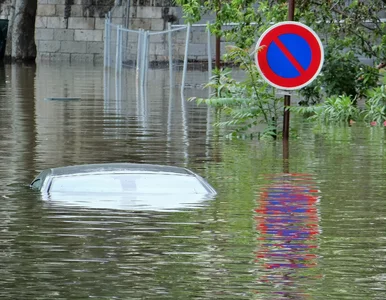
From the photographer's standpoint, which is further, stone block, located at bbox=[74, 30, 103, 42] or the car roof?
stone block, located at bbox=[74, 30, 103, 42]

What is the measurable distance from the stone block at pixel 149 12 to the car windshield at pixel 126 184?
133 ft

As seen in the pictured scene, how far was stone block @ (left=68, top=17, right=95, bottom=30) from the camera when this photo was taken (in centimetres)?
5183

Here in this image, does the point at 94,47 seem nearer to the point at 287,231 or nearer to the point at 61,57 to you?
the point at 61,57

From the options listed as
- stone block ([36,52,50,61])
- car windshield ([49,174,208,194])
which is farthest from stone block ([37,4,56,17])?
car windshield ([49,174,208,194])

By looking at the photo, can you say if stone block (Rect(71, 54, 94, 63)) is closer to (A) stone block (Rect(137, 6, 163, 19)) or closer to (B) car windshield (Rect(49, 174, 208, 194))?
(A) stone block (Rect(137, 6, 163, 19))

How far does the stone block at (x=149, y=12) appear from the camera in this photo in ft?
166

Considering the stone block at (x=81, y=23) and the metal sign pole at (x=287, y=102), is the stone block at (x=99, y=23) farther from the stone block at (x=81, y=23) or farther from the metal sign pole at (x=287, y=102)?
the metal sign pole at (x=287, y=102)

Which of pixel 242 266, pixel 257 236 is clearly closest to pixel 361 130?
pixel 257 236

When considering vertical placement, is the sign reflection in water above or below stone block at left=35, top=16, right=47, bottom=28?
above

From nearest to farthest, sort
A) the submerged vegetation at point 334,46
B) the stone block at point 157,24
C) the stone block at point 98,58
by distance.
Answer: the submerged vegetation at point 334,46 → the stone block at point 157,24 → the stone block at point 98,58

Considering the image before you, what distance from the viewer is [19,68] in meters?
42.8

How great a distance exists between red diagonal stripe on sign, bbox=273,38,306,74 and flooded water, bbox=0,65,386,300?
33.1 inches

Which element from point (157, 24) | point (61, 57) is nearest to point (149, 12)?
point (157, 24)

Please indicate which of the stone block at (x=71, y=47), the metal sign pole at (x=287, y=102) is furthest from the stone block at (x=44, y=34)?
the metal sign pole at (x=287, y=102)
